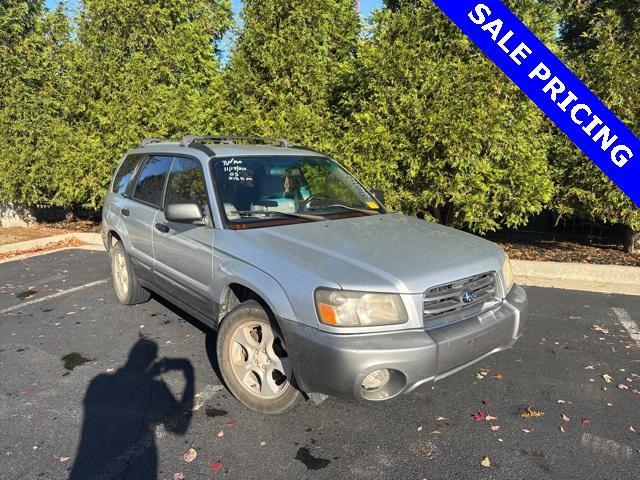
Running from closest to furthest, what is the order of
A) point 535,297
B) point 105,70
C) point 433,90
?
point 535,297
point 433,90
point 105,70

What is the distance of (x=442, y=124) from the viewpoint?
253 inches

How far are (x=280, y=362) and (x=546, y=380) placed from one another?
6.84ft

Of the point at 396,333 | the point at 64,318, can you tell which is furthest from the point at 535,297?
the point at 64,318

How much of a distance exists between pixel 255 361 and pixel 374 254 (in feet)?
3.56

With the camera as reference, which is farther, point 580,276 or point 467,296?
point 580,276

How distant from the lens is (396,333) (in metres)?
2.63

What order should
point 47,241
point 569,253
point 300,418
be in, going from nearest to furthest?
point 300,418, point 569,253, point 47,241

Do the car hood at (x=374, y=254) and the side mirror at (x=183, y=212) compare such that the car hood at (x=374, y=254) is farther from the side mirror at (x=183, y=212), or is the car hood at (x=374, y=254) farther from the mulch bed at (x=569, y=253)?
the mulch bed at (x=569, y=253)

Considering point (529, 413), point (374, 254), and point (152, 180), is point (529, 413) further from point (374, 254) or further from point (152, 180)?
point (152, 180)

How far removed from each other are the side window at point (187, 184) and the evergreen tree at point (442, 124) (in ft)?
10.9

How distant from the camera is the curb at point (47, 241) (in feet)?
28.0

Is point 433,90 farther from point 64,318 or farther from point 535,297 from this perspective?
point 64,318

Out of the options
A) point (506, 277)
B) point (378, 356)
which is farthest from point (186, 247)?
point (506, 277)

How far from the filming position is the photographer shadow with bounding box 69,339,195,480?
264 cm
